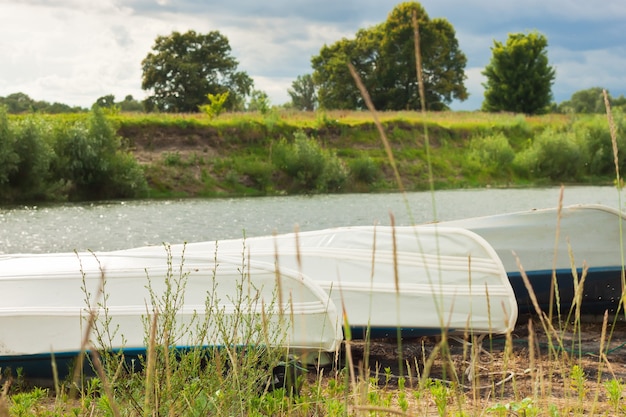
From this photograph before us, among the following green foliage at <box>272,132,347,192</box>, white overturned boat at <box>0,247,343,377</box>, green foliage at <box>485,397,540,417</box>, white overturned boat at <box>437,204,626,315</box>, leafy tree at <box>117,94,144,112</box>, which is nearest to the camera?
green foliage at <box>485,397,540,417</box>

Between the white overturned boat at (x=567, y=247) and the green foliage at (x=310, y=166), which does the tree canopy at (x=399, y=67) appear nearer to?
the green foliage at (x=310, y=166)

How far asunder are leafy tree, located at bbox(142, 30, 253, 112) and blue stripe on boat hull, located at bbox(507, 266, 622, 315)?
40.2 m

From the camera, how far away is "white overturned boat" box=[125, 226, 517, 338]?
13.9ft

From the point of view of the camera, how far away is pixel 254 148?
26641 millimetres

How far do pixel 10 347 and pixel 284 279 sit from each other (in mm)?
1471

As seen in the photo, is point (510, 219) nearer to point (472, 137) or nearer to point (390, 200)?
point (390, 200)

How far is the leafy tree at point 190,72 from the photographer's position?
4444cm

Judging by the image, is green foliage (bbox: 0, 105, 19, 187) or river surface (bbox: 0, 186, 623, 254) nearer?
river surface (bbox: 0, 186, 623, 254)

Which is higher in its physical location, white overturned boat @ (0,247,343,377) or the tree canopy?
the tree canopy

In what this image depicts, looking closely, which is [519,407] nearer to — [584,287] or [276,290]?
[276,290]

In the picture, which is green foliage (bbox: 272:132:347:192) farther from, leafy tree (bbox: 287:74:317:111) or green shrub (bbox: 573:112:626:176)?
leafy tree (bbox: 287:74:317:111)

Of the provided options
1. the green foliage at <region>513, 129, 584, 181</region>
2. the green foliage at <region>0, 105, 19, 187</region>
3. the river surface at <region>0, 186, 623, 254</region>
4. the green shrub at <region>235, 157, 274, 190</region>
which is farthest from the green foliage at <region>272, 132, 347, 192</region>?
the green foliage at <region>513, 129, 584, 181</region>

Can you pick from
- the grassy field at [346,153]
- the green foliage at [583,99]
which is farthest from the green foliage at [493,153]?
the green foliage at [583,99]

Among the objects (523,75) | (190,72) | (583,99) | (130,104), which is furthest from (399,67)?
(583,99)
